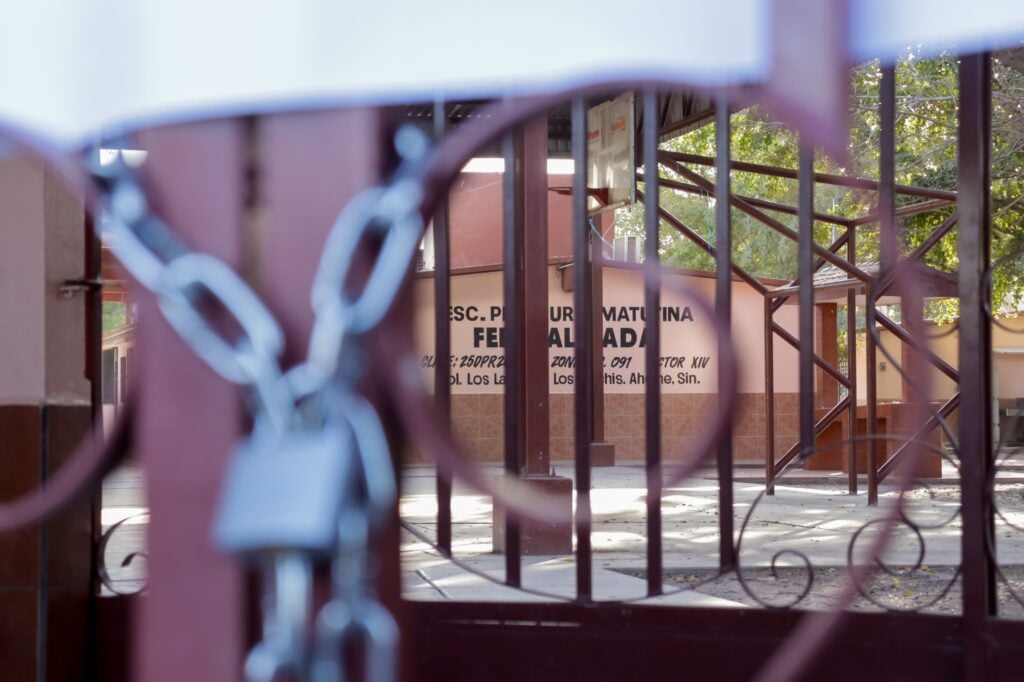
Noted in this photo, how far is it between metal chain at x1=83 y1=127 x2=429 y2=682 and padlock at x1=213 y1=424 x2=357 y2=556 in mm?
14

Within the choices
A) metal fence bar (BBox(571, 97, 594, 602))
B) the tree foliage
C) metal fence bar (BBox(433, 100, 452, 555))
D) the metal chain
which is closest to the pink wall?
the tree foliage

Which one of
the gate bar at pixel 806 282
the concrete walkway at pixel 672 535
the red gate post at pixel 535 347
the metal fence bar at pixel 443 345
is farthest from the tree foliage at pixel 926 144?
the gate bar at pixel 806 282

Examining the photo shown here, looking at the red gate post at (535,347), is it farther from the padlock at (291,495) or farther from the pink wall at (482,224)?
the pink wall at (482,224)

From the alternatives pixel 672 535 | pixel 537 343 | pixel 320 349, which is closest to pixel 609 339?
pixel 672 535

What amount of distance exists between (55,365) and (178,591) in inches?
77.2

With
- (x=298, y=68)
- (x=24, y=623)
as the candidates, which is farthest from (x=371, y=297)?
(x=24, y=623)

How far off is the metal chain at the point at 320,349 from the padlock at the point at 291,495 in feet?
0.04

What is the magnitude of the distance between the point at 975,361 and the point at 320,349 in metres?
2.03

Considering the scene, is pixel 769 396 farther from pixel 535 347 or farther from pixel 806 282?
pixel 806 282

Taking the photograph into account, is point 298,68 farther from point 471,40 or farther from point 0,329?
point 0,329

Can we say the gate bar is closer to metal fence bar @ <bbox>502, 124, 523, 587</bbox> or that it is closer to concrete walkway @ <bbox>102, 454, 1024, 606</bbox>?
metal fence bar @ <bbox>502, 124, 523, 587</bbox>

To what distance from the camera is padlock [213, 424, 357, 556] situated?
1.01 m

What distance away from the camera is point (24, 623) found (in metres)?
2.93

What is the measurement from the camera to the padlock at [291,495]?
1.01m
